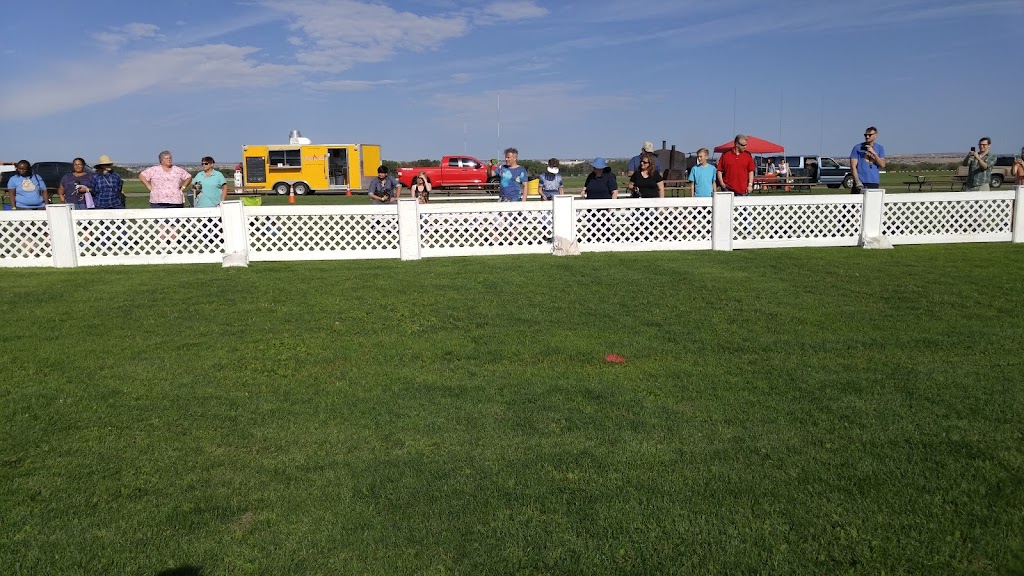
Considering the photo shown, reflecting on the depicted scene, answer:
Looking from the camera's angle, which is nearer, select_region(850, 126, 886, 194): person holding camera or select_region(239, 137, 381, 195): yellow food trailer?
select_region(850, 126, 886, 194): person holding camera

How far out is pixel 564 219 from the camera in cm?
1179

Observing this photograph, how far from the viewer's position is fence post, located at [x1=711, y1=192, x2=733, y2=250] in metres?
12.0

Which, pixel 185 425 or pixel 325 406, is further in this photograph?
pixel 325 406

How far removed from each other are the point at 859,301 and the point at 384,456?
5641 mm

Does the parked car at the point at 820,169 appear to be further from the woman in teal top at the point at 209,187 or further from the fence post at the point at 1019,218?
the woman in teal top at the point at 209,187

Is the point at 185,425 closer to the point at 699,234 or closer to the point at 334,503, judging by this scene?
the point at 334,503

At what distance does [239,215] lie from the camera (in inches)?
441

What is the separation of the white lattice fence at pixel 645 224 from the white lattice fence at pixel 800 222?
60 cm

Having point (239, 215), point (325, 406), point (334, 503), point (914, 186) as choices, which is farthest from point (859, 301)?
point (914, 186)

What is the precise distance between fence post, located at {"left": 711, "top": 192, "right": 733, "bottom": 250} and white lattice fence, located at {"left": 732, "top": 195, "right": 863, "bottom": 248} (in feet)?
0.58

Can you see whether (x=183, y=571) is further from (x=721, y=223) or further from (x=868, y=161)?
(x=868, y=161)

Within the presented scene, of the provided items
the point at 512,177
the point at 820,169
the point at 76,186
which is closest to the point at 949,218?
the point at 512,177

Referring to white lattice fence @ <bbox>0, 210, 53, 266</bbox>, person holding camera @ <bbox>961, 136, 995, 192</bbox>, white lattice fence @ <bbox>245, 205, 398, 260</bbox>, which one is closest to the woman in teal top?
white lattice fence @ <bbox>245, 205, 398, 260</bbox>

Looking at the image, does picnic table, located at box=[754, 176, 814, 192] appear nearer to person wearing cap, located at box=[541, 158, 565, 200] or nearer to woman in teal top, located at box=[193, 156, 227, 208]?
person wearing cap, located at box=[541, 158, 565, 200]
